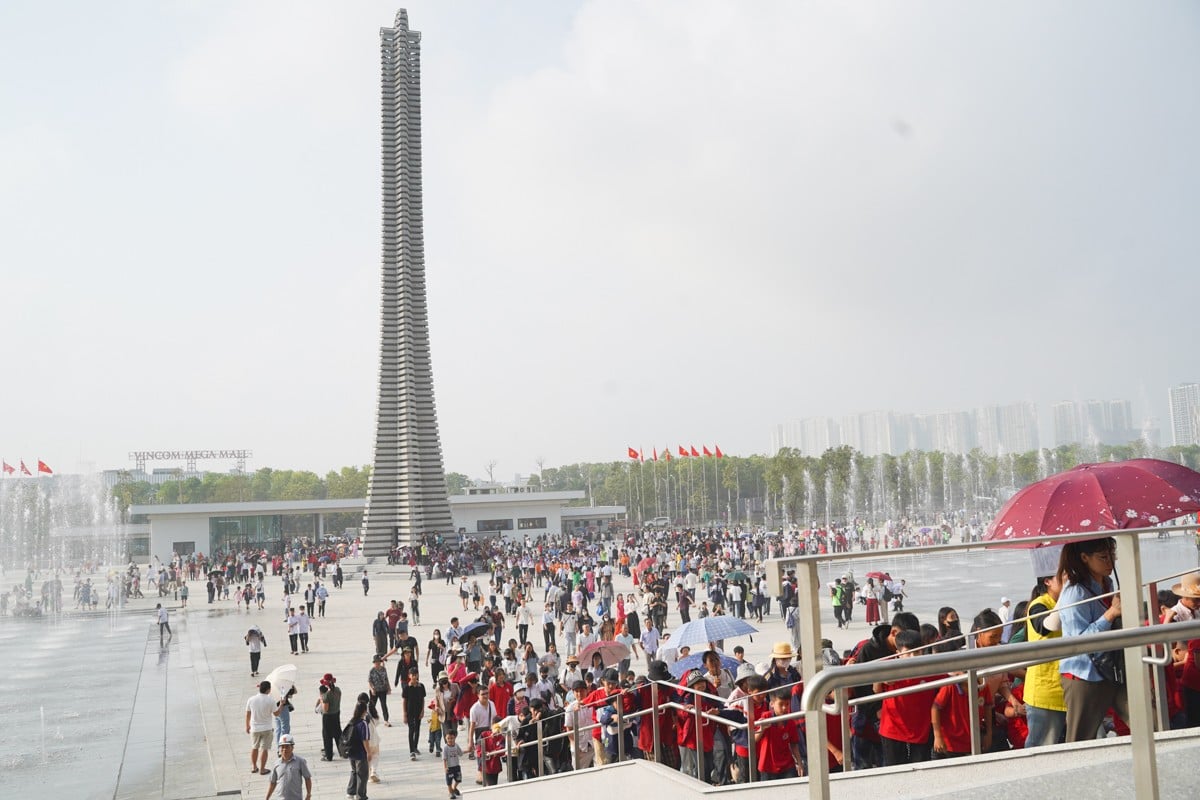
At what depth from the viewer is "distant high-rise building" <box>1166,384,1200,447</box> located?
5404 inches

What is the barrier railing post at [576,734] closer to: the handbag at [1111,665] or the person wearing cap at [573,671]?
the person wearing cap at [573,671]

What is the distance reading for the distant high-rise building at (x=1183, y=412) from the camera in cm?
13725

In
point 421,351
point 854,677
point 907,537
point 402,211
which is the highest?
point 402,211

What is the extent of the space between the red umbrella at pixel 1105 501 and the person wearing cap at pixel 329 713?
30.9 ft

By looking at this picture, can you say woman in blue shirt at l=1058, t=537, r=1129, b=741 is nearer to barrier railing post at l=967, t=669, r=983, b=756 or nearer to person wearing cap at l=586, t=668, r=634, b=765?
barrier railing post at l=967, t=669, r=983, b=756

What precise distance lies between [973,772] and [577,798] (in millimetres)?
4614

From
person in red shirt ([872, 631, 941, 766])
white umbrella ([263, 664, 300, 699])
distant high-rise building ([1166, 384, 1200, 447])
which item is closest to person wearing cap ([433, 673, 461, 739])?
white umbrella ([263, 664, 300, 699])

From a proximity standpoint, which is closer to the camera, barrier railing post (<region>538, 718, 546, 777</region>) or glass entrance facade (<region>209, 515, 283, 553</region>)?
barrier railing post (<region>538, 718, 546, 777</region>)

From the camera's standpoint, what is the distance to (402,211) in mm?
64562

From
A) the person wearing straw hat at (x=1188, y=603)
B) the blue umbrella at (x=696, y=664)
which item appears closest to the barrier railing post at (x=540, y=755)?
the blue umbrella at (x=696, y=664)

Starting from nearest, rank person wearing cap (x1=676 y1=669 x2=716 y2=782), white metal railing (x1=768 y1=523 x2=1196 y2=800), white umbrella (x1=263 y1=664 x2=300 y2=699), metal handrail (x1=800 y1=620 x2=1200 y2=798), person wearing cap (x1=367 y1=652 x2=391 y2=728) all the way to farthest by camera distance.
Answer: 1. metal handrail (x1=800 y1=620 x2=1200 y2=798)
2. white metal railing (x1=768 y1=523 x2=1196 y2=800)
3. person wearing cap (x1=676 y1=669 x2=716 y2=782)
4. white umbrella (x1=263 y1=664 x2=300 y2=699)
5. person wearing cap (x1=367 y1=652 x2=391 y2=728)

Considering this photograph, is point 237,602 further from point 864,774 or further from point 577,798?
point 864,774

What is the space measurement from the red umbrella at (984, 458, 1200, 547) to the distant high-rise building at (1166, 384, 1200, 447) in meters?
146

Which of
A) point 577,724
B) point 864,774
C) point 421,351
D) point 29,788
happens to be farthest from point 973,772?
point 421,351
